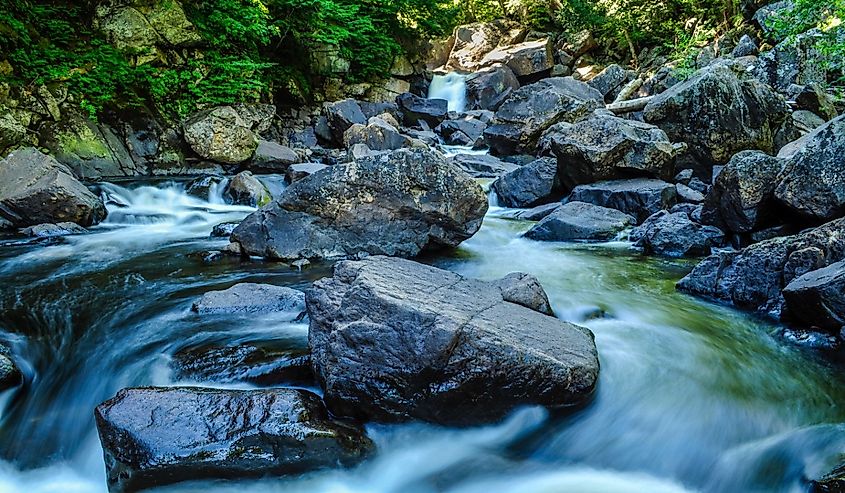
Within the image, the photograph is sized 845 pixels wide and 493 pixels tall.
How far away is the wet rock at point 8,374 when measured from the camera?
350cm

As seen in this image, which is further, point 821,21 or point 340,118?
point 340,118

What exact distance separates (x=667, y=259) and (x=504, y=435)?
4423mm

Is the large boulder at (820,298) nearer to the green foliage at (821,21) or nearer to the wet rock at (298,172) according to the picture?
the green foliage at (821,21)

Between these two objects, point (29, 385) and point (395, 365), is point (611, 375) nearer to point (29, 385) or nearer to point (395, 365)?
point (395, 365)

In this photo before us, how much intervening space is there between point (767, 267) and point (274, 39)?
1501cm

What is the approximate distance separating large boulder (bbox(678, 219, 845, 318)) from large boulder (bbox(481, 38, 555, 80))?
2029cm

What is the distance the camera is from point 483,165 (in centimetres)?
1306

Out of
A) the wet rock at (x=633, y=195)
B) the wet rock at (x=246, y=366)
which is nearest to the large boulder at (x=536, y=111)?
the wet rock at (x=633, y=195)

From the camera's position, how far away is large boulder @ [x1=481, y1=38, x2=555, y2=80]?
2380cm

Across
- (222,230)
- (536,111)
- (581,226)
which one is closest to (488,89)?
(536,111)

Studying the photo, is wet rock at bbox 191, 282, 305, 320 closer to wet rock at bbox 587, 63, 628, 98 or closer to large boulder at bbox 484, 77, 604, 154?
large boulder at bbox 484, 77, 604, 154

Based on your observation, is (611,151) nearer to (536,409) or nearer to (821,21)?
(536,409)

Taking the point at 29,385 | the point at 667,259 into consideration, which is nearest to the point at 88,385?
the point at 29,385

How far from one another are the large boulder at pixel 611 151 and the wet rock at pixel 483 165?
2933mm
